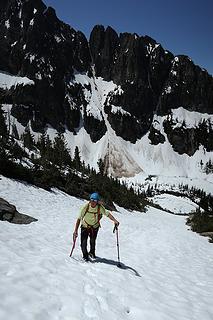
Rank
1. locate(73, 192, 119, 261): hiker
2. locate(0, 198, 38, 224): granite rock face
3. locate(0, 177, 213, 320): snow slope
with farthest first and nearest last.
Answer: locate(0, 198, 38, 224): granite rock face → locate(73, 192, 119, 261): hiker → locate(0, 177, 213, 320): snow slope

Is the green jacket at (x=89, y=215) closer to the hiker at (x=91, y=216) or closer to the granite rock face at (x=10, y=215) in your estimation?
the hiker at (x=91, y=216)

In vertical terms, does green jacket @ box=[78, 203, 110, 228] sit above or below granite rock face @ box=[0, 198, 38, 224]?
above

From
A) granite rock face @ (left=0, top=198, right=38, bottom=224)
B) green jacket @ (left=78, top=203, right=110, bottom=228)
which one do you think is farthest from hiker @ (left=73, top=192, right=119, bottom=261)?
granite rock face @ (left=0, top=198, right=38, bottom=224)

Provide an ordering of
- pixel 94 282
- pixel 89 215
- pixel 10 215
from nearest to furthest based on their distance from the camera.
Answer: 1. pixel 94 282
2. pixel 89 215
3. pixel 10 215

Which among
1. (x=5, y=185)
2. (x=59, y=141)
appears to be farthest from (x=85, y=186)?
(x=59, y=141)

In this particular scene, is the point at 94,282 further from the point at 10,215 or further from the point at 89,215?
the point at 10,215

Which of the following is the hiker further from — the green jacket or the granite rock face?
the granite rock face

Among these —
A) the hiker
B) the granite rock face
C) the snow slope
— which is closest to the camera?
the snow slope

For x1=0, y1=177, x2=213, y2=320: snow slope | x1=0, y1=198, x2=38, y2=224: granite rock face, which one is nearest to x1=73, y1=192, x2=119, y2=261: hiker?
x1=0, y1=177, x2=213, y2=320: snow slope

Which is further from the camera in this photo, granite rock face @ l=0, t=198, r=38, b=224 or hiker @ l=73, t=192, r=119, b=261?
granite rock face @ l=0, t=198, r=38, b=224

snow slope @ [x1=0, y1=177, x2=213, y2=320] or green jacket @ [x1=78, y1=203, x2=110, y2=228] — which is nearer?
snow slope @ [x1=0, y1=177, x2=213, y2=320]

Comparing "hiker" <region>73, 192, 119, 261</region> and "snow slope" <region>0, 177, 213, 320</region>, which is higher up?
"hiker" <region>73, 192, 119, 261</region>

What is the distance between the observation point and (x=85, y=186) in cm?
4428

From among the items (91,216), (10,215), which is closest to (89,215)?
(91,216)
